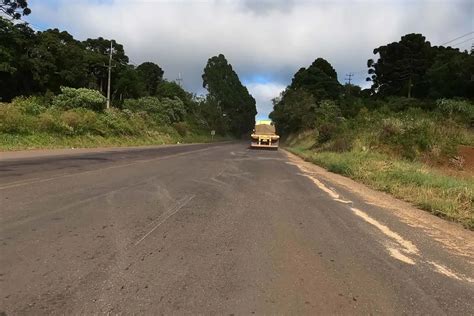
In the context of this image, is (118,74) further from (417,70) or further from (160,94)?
Result: (417,70)

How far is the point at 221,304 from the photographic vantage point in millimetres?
4629

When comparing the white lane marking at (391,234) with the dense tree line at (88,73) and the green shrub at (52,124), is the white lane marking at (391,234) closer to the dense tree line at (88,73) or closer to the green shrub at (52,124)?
the green shrub at (52,124)

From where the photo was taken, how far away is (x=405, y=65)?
268 feet

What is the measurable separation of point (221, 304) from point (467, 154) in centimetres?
2389

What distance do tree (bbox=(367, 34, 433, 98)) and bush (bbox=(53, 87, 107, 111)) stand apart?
5166 centimetres

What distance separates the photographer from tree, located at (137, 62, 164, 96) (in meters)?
101

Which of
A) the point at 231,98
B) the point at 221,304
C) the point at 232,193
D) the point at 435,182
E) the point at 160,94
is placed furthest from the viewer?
the point at 231,98

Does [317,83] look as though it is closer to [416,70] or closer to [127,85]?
[416,70]

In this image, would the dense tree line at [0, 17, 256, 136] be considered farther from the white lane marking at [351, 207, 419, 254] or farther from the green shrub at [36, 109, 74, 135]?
the white lane marking at [351, 207, 419, 254]

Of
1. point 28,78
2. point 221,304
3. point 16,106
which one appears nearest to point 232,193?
point 221,304

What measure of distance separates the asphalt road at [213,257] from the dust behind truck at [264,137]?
38.6 meters

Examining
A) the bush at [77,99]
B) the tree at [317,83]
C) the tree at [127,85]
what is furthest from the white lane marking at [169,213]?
the tree at [317,83]

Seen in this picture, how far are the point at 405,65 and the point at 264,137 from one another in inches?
1677

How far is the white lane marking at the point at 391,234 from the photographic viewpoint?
717 centimetres
